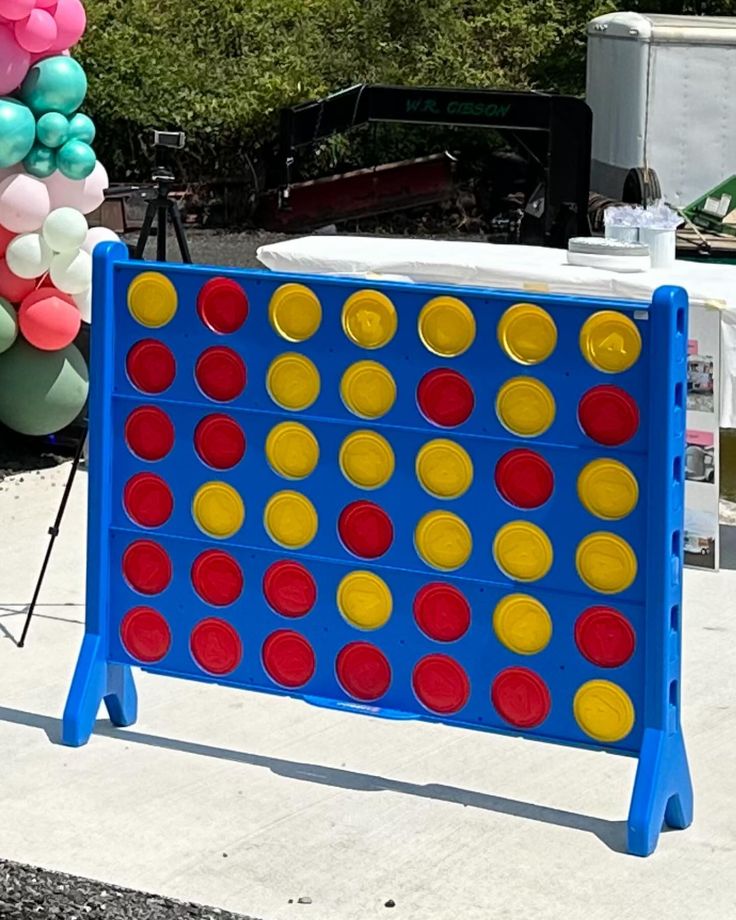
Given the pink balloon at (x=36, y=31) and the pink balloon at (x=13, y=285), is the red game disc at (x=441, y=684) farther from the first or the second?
the pink balloon at (x=36, y=31)

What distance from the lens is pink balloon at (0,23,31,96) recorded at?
25.0 ft

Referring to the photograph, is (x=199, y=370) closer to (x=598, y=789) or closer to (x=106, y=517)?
(x=106, y=517)

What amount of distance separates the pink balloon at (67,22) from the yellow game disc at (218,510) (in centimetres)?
351

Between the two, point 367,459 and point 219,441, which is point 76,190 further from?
point 367,459

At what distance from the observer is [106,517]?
5.32 m

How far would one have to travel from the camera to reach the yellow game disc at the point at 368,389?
192 inches

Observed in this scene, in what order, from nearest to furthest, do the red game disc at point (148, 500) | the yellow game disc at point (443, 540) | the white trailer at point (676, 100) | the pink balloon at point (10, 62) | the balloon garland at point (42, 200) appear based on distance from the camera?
the yellow game disc at point (443, 540)
the red game disc at point (148, 500)
the pink balloon at point (10, 62)
the balloon garland at point (42, 200)
the white trailer at point (676, 100)

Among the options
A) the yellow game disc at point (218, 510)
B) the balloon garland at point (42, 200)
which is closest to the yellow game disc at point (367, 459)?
the yellow game disc at point (218, 510)

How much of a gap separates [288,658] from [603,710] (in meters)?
0.98

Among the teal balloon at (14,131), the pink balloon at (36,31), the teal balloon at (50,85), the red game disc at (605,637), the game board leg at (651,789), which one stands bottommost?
the game board leg at (651,789)

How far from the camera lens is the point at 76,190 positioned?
26.6 ft

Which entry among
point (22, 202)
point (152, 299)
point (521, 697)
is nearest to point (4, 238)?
point (22, 202)

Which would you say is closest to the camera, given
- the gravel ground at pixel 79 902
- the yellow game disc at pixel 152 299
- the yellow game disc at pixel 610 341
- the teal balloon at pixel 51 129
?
the gravel ground at pixel 79 902

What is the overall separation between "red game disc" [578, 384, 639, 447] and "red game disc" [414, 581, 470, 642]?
2.02ft
